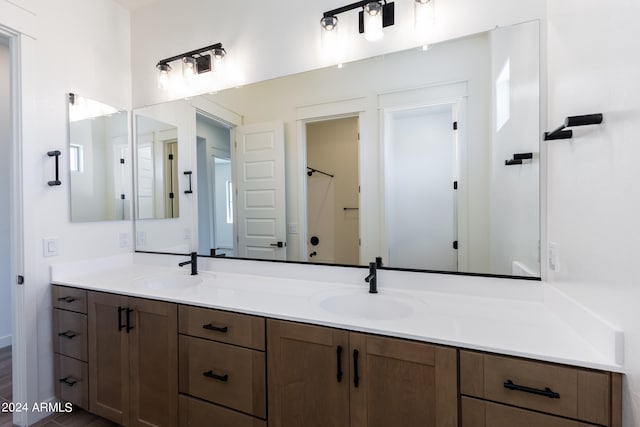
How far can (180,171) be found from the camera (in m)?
2.17

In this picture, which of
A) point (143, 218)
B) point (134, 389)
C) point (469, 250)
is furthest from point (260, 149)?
point (134, 389)

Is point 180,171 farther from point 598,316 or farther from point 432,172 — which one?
point 598,316

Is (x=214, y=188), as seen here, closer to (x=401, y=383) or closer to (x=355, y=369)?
(x=355, y=369)

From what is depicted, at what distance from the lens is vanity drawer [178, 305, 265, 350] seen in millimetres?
1210

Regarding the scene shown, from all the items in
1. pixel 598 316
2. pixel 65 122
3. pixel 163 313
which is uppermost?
pixel 65 122

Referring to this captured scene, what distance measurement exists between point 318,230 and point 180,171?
1214mm

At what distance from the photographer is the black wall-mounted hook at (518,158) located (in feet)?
4.10

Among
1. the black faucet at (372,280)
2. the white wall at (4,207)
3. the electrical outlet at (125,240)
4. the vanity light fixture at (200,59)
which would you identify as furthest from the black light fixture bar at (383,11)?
the white wall at (4,207)

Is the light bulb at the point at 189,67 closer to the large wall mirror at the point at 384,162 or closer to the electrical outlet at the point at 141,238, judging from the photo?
the large wall mirror at the point at 384,162

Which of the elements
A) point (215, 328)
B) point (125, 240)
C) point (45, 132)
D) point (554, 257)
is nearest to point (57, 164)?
point (45, 132)

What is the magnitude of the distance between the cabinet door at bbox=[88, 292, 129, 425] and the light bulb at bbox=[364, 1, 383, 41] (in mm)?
1913

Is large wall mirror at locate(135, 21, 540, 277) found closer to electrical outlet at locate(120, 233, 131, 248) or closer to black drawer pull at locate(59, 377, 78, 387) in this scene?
electrical outlet at locate(120, 233, 131, 248)

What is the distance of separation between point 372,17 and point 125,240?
7.56ft

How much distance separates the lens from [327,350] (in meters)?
1.09
